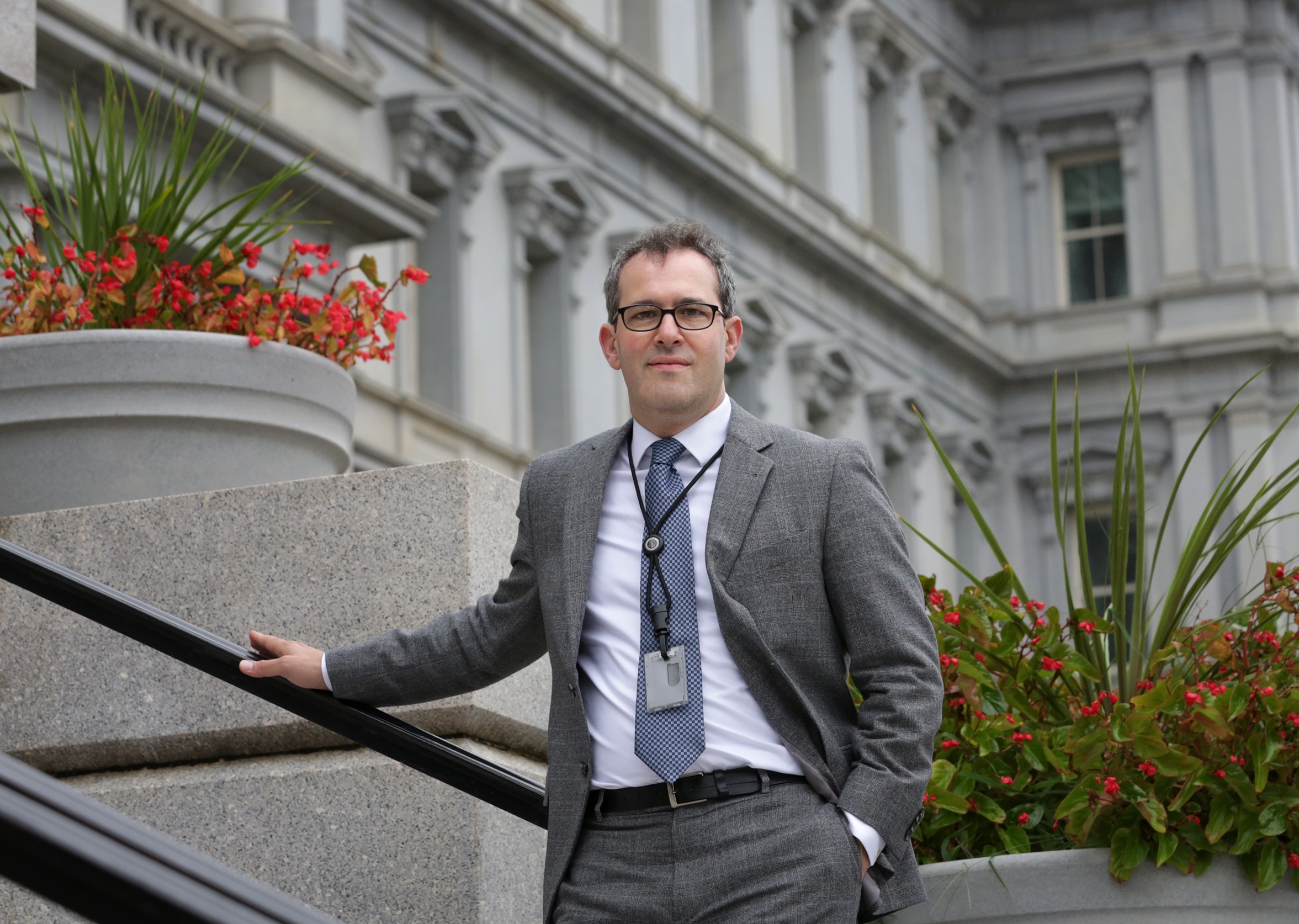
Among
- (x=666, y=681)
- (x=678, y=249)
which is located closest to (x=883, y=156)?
(x=678, y=249)

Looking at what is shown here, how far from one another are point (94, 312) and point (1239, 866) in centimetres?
295

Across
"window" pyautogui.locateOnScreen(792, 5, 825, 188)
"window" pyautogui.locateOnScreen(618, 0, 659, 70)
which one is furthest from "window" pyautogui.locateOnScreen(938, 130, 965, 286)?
"window" pyautogui.locateOnScreen(618, 0, 659, 70)

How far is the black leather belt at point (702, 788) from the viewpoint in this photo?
2504 mm

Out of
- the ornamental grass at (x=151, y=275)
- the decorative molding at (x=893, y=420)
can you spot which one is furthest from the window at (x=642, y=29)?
the ornamental grass at (x=151, y=275)

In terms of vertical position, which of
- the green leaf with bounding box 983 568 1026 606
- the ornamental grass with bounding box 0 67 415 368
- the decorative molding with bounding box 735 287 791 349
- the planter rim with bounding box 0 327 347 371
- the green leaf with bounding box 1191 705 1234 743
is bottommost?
the green leaf with bounding box 1191 705 1234 743

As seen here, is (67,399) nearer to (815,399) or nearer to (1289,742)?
(1289,742)

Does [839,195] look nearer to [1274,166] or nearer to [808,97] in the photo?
[808,97]

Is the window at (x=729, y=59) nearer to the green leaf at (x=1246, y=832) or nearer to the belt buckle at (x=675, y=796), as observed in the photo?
the green leaf at (x=1246, y=832)

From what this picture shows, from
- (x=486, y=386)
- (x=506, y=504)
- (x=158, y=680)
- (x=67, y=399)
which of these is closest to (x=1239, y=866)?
(x=506, y=504)

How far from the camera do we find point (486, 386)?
17.6 metres

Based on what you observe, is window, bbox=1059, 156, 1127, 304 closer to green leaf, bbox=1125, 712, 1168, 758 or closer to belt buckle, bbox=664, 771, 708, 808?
green leaf, bbox=1125, 712, 1168, 758

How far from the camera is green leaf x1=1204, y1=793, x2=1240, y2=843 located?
9.84 ft

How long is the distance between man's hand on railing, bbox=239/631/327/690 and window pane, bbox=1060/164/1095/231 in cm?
2902

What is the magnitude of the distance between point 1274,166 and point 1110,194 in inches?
92.5
